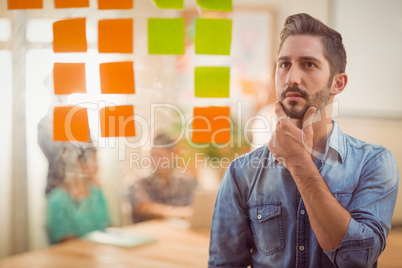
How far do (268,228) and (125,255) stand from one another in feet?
2.23

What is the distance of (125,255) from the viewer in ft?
4.33

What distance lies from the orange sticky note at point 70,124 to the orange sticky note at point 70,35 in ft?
0.59

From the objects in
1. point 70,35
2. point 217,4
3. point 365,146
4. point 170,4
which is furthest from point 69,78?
point 365,146

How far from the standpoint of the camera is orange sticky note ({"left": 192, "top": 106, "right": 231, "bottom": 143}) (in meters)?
1.00

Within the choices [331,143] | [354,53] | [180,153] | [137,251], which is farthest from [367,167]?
[137,251]

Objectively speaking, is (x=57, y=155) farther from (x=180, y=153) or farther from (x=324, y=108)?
(x=324, y=108)

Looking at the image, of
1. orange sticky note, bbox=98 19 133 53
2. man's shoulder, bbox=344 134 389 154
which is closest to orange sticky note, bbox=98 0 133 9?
orange sticky note, bbox=98 19 133 53

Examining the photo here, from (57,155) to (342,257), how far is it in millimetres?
899

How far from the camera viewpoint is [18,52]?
117 centimetres

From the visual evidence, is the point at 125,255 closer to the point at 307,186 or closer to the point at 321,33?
the point at 307,186

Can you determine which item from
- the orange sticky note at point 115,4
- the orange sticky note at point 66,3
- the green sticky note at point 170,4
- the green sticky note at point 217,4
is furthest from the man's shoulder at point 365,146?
the orange sticky note at point 66,3

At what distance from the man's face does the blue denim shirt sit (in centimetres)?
12

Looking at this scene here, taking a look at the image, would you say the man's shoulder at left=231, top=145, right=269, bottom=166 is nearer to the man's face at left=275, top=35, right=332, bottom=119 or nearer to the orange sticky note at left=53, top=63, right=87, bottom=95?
the man's face at left=275, top=35, right=332, bottom=119

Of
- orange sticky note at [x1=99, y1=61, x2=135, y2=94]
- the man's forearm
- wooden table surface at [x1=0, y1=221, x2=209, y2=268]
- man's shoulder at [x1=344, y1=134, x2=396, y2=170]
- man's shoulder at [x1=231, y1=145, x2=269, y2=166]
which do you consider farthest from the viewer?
wooden table surface at [x1=0, y1=221, x2=209, y2=268]
